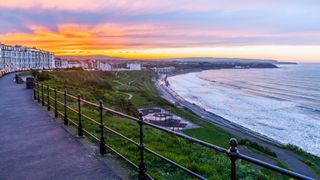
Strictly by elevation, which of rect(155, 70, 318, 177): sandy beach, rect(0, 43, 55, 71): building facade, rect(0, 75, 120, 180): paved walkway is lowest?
rect(155, 70, 318, 177): sandy beach

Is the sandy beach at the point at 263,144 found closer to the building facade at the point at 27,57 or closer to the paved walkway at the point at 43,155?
the paved walkway at the point at 43,155

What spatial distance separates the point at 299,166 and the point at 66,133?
57.8 ft

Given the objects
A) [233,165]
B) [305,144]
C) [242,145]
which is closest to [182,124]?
[242,145]

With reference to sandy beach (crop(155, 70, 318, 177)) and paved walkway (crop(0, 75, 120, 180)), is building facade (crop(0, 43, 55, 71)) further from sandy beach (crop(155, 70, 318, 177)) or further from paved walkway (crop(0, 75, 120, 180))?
paved walkway (crop(0, 75, 120, 180))

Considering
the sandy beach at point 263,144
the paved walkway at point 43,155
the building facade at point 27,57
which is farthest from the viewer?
the building facade at point 27,57

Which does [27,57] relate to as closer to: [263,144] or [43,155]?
[263,144]

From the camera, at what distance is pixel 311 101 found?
188ft

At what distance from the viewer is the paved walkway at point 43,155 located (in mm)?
5922

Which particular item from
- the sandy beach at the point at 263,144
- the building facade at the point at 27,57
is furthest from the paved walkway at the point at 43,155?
the building facade at the point at 27,57

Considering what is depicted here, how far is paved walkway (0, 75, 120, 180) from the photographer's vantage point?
19.4 feet

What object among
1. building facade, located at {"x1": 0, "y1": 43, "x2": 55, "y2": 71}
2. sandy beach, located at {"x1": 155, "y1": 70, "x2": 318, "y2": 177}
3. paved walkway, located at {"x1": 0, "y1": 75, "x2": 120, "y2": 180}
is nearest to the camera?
paved walkway, located at {"x1": 0, "y1": 75, "x2": 120, "y2": 180}

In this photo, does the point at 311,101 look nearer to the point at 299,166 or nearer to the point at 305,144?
the point at 305,144

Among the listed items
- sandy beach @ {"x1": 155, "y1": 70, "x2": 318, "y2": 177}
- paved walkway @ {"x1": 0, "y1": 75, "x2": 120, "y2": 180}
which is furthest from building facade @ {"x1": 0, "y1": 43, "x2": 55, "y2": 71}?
paved walkway @ {"x1": 0, "y1": 75, "x2": 120, "y2": 180}

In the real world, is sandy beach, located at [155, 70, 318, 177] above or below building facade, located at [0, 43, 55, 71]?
below
